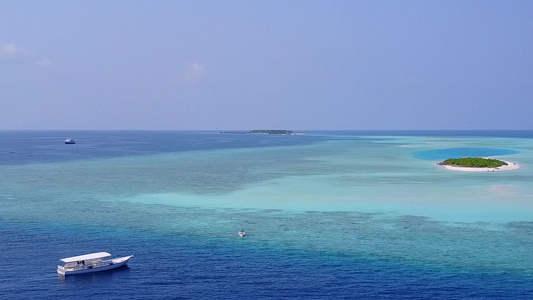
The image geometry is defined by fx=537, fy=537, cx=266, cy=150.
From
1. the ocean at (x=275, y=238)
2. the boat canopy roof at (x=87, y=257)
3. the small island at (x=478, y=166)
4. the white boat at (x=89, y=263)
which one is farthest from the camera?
the small island at (x=478, y=166)

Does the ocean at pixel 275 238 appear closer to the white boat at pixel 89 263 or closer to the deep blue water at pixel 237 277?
the deep blue water at pixel 237 277

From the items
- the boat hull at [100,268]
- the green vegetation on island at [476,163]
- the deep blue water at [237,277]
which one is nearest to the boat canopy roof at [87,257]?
the boat hull at [100,268]

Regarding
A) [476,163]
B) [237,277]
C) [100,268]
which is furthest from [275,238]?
[476,163]

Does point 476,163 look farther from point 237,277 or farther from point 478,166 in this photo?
point 237,277

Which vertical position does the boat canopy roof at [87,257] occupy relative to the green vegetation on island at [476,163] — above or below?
below

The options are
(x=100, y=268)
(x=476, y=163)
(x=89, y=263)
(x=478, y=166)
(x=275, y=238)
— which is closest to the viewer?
(x=100, y=268)

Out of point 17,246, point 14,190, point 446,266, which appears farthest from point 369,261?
point 14,190

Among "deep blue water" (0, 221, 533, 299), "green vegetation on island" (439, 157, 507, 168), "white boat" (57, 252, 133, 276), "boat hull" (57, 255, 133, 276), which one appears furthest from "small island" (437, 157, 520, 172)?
"white boat" (57, 252, 133, 276)

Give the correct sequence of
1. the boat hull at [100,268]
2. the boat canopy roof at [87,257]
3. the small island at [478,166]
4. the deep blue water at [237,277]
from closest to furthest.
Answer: the deep blue water at [237,277] → the boat hull at [100,268] → the boat canopy roof at [87,257] → the small island at [478,166]

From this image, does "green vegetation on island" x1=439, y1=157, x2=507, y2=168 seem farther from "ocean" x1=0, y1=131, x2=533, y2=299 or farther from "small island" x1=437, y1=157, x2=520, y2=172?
"ocean" x1=0, y1=131, x2=533, y2=299
